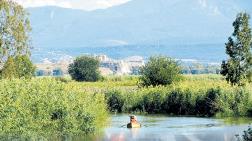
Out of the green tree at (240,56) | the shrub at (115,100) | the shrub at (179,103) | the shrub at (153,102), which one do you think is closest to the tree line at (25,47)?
the green tree at (240,56)

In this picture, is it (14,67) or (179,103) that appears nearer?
(14,67)

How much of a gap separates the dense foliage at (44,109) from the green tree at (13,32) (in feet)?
61.8

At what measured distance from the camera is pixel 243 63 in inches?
2530

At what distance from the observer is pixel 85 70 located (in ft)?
434

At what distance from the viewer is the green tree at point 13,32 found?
59.8m

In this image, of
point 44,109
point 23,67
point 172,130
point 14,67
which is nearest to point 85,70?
point 23,67

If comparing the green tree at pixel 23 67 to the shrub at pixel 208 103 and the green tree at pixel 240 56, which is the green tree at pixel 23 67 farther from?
the green tree at pixel 240 56

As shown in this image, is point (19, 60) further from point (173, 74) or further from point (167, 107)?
point (173, 74)

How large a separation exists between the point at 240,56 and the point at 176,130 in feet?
68.7

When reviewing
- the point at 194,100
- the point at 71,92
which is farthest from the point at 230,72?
the point at 71,92

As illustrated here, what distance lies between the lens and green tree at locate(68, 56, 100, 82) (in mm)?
128750

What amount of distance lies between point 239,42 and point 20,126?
3248 centimetres

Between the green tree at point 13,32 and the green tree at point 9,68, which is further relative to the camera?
the green tree at point 13,32

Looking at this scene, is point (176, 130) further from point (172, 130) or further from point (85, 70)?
point (85, 70)
